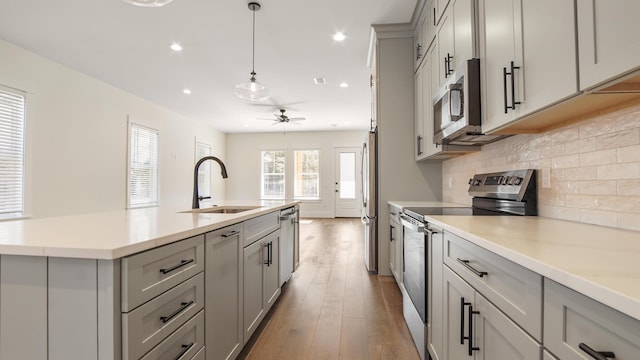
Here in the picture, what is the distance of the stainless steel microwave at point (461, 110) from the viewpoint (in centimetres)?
168

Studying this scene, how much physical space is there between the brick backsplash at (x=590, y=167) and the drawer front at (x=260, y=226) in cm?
166

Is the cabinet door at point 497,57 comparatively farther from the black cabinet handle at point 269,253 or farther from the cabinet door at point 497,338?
the black cabinet handle at point 269,253

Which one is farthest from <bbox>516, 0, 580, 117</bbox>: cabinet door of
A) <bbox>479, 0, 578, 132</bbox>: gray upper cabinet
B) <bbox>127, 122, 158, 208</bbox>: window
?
<bbox>127, 122, 158, 208</bbox>: window

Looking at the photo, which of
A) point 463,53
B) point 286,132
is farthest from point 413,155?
point 286,132

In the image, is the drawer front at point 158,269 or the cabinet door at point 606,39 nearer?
the cabinet door at point 606,39

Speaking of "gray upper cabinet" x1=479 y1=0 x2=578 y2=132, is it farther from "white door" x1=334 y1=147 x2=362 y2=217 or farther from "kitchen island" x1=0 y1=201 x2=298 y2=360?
"white door" x1=334 y1=147 x2=362 y2=217

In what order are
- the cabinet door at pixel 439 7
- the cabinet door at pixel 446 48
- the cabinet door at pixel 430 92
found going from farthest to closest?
1. the cabinet door at pixel 430 92
2. the cabinet door at pixel 439 7
3. the cabinet door at pixel 446 48

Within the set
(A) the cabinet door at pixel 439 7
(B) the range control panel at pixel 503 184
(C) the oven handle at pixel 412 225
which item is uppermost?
(A) the cabinet door at pixel 439 7

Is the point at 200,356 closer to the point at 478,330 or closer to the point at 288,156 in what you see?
the point at 478,330

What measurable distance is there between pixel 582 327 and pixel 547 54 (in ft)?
3.13

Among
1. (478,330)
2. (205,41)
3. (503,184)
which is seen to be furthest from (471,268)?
(205,41)

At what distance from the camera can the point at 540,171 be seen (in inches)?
63.6

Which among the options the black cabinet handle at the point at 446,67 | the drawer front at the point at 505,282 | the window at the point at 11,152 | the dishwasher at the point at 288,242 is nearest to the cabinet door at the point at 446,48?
the black cabinet handle at the point at 446,67

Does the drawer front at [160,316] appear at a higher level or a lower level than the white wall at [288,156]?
lower
